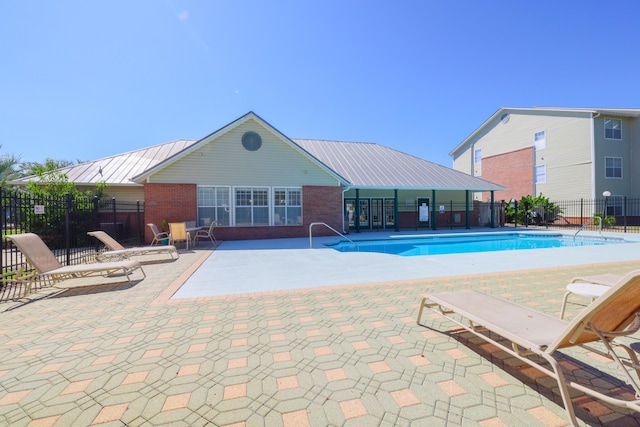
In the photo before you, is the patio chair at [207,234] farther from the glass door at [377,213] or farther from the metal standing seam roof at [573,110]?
the metal standing seam roof at [573,110]

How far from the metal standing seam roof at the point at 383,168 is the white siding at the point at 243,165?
11.1 feet

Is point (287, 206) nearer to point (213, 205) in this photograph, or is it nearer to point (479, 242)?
point (213, 205)

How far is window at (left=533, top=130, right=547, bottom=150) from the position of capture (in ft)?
86.2

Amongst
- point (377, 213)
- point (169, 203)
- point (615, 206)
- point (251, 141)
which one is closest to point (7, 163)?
point (169, 203)

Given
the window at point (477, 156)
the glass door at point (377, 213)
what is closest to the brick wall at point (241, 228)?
the glass door at point (377, 213)

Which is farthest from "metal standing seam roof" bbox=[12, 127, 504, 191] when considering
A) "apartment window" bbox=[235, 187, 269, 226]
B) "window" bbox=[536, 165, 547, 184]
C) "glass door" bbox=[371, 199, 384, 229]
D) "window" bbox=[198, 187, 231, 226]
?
"window" bbox=[536, 165, 547, 184]

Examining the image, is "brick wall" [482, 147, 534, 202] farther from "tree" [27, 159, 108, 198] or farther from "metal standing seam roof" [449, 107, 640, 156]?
"tree" [27, 159, 108, 198]

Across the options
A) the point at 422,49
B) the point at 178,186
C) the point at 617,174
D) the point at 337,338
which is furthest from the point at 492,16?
the point at 617,174

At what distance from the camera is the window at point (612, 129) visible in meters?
23.5

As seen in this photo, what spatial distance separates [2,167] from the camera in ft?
49.2

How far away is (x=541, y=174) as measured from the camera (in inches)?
1059

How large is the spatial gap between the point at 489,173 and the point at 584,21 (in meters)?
21.1

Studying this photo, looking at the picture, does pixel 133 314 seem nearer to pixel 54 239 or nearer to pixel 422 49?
pixel 54 239

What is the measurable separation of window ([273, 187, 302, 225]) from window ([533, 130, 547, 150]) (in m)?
24.7
